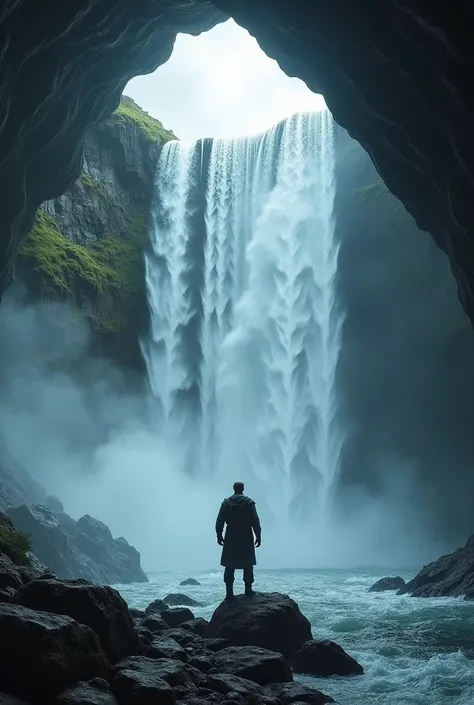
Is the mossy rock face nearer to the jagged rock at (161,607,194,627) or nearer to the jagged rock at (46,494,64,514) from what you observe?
the jagged rock at (161,607,194,627)

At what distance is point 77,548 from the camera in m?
28.9

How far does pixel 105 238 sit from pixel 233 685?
43515 millimetres

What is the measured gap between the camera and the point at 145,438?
142 ft

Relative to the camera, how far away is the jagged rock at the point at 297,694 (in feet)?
24.2

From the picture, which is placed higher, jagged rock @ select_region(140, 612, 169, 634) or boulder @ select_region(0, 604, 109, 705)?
boulder @ select_region(0, 604, 109, 705)

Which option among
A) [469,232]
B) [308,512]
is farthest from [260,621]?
[308,512]

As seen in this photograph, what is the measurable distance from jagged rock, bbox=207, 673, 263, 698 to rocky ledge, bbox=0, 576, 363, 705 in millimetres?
13

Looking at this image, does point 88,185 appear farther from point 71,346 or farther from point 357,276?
point 357,276

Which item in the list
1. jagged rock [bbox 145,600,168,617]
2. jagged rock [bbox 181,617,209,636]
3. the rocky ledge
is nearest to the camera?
the rocky ledge

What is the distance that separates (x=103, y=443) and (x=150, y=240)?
17.0 m

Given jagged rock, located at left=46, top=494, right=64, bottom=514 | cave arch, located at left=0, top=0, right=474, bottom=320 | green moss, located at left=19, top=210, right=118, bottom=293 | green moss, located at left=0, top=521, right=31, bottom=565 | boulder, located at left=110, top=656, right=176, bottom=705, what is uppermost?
green moss, located at left=19, top=210, right=118, bottom=293

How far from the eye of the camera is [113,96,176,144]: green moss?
49.9m

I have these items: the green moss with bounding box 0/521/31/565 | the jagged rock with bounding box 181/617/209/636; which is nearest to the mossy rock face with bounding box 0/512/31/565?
the green moss with bounding box 0/521/31/565

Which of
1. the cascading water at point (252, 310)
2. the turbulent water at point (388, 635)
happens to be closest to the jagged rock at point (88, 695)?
the turbulent water at point (388, 635)
